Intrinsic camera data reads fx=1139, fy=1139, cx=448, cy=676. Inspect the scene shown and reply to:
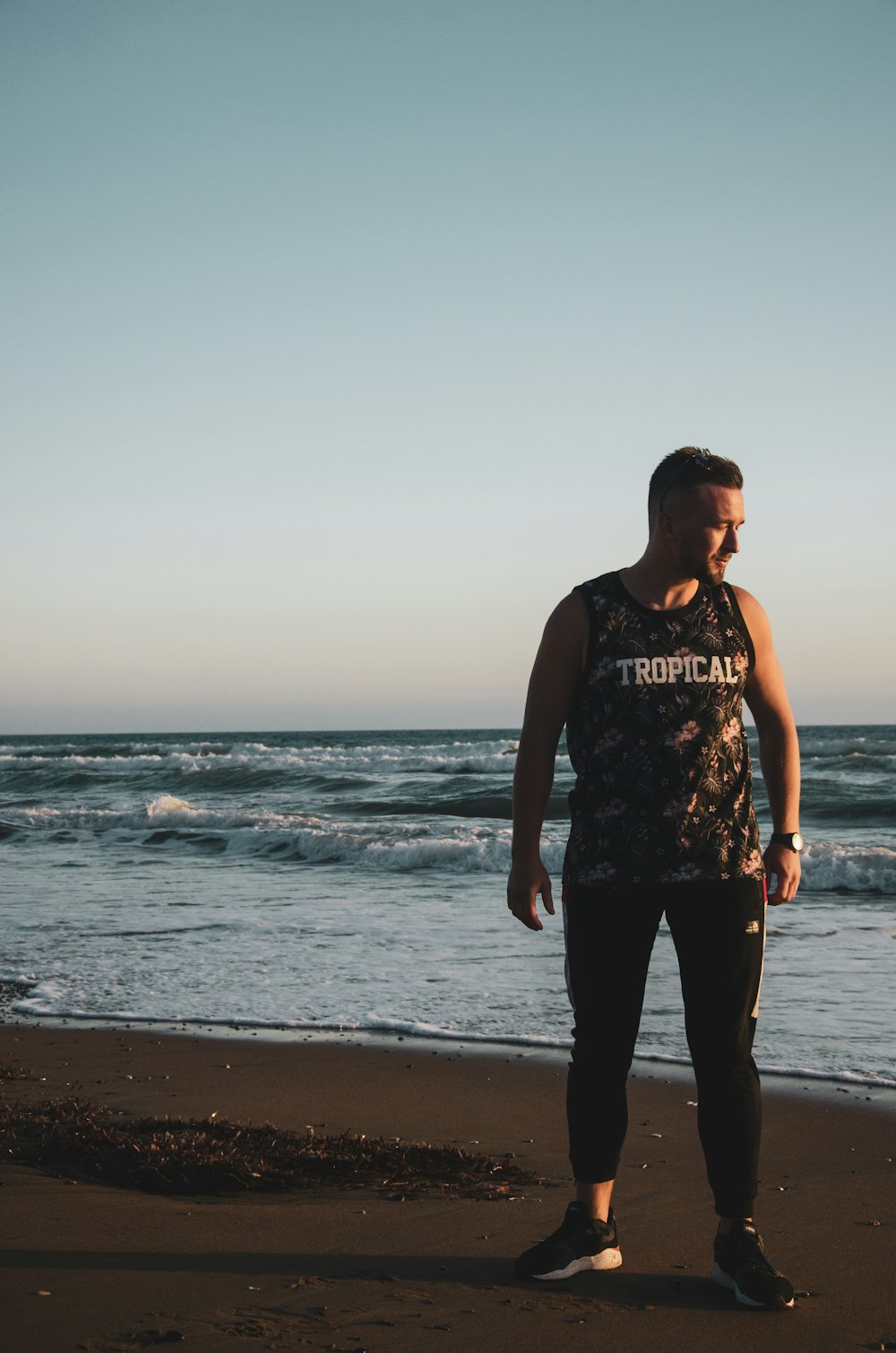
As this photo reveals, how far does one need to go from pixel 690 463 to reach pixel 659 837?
2.88 feet

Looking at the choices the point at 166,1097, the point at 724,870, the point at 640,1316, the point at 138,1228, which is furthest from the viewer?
the point at 166,1097

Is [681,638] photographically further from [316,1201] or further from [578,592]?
[316,1201]

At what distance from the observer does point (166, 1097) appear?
4.37 m

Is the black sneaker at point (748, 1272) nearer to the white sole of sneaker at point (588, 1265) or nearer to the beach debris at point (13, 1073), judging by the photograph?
the white sole of sneaker at point (588, 1265)

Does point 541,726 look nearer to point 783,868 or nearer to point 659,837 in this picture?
point 659,837

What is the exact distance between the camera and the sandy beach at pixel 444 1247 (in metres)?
2.34

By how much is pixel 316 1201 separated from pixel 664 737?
64.2 inches

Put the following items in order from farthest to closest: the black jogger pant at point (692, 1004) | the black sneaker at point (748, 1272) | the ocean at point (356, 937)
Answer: the ocean at point (356, 937)
the black jogger pant at point (692, 1004)
the black sneaker at point (748, 1272)

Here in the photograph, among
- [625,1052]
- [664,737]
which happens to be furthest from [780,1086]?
[664,737]

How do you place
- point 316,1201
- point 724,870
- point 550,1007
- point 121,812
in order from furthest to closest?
point 121,812, point 550,1007, point 316,1201, point 724,870

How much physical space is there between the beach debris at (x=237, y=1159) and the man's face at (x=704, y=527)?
1.86m

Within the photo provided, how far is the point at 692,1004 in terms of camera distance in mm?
2656

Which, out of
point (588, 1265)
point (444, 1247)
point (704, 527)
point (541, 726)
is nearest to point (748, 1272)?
point (588, 1265)

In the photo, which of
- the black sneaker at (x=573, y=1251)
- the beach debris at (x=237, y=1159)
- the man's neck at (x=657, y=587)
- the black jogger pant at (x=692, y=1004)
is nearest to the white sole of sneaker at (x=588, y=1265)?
the black sneaker at (x=573, y=1251)
